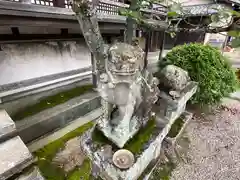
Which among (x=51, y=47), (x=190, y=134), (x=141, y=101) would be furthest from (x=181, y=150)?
(x=51, y=47)

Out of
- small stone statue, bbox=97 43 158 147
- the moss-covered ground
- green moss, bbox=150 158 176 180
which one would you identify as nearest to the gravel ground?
green moss, bbox=150 158 176 180

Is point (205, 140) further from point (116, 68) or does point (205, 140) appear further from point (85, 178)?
point (116, 68)

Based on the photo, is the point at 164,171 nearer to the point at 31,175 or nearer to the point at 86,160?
the point at 86,160

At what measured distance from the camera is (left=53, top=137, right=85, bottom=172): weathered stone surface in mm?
1904

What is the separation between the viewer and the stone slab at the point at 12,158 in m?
1.31

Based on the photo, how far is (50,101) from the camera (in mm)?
2830

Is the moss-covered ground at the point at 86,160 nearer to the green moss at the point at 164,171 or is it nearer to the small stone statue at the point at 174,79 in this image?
the green moss at the point at 164,171

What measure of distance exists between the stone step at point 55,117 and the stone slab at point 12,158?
59 centimetres

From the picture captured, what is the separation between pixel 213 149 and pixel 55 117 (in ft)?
9.46

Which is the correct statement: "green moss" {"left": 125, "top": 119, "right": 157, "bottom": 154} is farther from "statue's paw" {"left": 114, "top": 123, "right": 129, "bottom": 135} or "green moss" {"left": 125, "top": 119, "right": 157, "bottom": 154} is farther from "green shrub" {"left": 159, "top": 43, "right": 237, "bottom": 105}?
"green shrub" {"left": 159, "top": 43, "right": 237, "bottom": 105}

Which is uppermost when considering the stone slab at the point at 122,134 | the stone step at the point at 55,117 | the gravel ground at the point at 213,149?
the stone slab at the point at 122,134

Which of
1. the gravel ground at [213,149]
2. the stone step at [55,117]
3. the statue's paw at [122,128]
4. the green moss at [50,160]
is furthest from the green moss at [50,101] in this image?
the gravel ground at [213,149]

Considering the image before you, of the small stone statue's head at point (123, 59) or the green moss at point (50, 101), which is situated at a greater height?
the small stone statue's head at point (123, 59)

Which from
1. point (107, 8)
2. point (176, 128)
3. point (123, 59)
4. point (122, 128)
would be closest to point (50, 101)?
point (122, 128)
